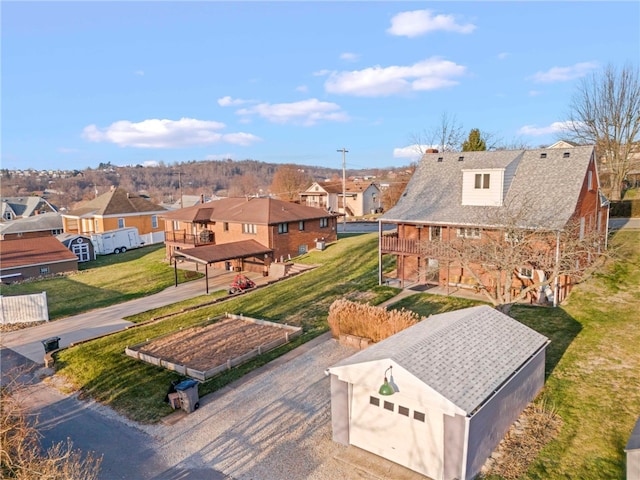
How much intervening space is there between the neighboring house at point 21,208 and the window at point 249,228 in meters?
47.8

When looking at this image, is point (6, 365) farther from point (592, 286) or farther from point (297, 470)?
point (592, 286)

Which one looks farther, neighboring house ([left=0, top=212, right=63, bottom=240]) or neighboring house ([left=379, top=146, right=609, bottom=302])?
neighboring house ([left=0, top=212, right=63, bottom=240])

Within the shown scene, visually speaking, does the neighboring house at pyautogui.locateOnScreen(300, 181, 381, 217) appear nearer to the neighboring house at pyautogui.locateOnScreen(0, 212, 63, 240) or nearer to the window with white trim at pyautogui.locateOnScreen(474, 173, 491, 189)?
the neighboring house at pyautogui.locateOnScreen(0, 212, 63, 240)

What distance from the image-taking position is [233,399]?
13.0 metres

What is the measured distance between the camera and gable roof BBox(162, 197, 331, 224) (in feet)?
105

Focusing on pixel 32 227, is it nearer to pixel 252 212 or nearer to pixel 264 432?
pixel 252 212

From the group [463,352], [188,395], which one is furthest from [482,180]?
[188,395]

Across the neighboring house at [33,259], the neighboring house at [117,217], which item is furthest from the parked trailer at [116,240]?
the neighboring house at [33,259]

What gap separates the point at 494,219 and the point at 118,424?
53.0 feet

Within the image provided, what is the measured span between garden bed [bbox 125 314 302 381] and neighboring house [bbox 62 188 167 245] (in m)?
34.1

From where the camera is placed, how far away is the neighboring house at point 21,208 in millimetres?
61719

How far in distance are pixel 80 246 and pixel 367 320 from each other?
35.0 meters

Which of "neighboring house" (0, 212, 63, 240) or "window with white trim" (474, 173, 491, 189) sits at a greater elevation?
"window with white trim" (474, 173, 491, 189)

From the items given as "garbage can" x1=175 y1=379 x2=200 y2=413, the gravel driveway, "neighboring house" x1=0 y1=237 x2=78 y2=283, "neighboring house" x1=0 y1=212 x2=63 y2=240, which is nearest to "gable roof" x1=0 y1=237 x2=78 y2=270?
"neighboring house" x1=0 y1=237 x2=78 y2=283
